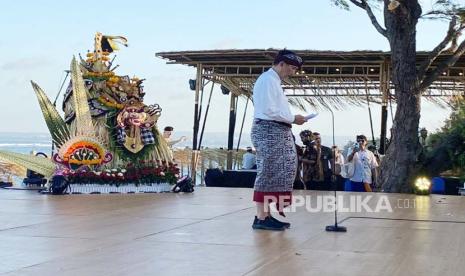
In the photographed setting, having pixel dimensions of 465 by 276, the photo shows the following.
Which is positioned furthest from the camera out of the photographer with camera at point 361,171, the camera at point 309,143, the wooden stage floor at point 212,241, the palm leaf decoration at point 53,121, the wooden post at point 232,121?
the wooden post at point 232,121

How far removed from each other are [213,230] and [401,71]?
28.9 feet

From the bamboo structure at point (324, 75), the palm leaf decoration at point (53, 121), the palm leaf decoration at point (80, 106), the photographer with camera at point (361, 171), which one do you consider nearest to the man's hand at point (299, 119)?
the palm leaf decoration at point (80, 106)

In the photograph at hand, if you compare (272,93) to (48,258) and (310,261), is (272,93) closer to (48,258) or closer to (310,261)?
(310,261)

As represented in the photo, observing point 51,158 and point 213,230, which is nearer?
point 213,230

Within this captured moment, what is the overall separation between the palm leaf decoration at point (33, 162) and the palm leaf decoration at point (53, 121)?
0.38m

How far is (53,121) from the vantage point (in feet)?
35.3

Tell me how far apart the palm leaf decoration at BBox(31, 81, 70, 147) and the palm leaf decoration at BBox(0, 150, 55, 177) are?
1.24 feet

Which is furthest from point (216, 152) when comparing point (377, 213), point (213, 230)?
point (213, 230)

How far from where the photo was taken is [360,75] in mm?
19016

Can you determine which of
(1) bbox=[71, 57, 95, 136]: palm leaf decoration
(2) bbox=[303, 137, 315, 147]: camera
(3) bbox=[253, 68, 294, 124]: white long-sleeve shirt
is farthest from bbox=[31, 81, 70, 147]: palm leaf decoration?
(3) bbox=[253, 68, 294, 124]: white long-sleeve shirt

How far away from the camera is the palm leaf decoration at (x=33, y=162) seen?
34.5ft

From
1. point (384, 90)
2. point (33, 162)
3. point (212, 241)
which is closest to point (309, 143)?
point (33, 162)

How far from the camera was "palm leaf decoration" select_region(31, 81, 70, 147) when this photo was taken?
10.6 m

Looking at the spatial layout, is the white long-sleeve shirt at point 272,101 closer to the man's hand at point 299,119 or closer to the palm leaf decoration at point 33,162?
the man's hand at point 299,119
